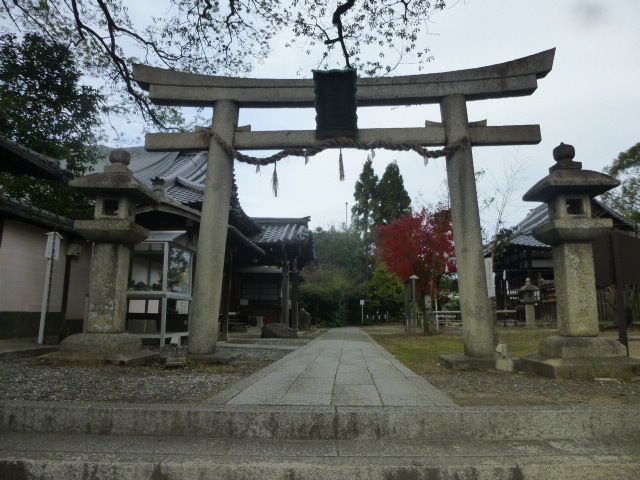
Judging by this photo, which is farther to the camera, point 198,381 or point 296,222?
point 296,222

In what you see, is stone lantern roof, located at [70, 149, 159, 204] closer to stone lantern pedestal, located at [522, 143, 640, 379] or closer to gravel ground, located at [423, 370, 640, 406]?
gravel ground, located at [423, 370, 640, 406]

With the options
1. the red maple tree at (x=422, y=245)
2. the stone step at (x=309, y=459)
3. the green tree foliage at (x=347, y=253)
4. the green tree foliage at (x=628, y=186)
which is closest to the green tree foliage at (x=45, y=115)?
the stone step at (x=309, y=459)

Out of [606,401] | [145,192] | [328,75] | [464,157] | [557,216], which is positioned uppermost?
[328,75]

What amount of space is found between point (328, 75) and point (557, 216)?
155 inches

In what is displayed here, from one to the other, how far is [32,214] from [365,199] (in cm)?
3800

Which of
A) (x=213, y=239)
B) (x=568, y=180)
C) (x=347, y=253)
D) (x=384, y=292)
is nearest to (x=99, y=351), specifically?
(x=213, y=239)

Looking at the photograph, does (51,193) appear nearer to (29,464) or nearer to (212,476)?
(29,464)

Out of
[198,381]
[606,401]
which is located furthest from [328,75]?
[606,401]

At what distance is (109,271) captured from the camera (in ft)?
19.0

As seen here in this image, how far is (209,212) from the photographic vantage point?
6.42 metres

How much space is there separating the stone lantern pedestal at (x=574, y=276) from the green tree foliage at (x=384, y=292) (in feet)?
83.8

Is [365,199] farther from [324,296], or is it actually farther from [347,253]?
[324,296]

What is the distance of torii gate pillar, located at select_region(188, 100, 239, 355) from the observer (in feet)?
20.3

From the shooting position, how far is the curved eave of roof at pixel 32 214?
7.62 m
